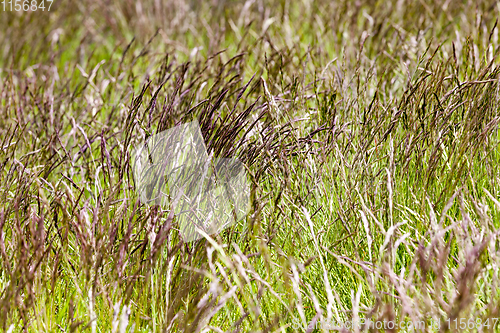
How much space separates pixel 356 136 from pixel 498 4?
1.64 m

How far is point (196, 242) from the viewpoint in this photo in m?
1.29

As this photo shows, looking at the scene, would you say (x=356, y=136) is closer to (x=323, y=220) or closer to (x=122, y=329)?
(x=323, y=220)

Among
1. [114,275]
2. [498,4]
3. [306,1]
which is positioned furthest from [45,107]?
[498,4]

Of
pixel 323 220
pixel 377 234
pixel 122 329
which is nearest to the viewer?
pixel 122 329

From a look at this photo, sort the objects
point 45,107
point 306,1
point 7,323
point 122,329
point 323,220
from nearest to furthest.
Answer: point 122,329
point 7,323
point 323,220
point 45,107
point 306,1

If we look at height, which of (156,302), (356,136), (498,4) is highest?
(498,4)

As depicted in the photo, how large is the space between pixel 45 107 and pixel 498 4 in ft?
7.87

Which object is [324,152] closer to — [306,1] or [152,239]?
[152,239]

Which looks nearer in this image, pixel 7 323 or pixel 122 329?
pixel 122 329

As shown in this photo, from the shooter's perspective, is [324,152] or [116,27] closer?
[324,152]

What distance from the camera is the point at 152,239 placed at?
1.22m

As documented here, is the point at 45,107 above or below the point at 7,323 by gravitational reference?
above

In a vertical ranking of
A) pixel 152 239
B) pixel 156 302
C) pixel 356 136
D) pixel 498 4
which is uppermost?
pixel 498 4

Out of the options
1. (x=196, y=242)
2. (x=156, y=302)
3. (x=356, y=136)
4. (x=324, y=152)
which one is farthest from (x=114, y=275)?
(x=356, y=136)
